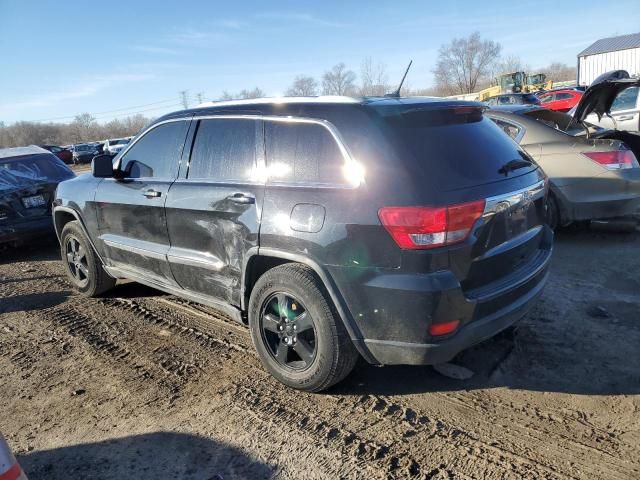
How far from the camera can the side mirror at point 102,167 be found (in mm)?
4562

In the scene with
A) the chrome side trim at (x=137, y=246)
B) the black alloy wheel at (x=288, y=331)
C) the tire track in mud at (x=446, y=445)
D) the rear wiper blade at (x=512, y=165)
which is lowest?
the tire track in mud at (x=446, y=445)

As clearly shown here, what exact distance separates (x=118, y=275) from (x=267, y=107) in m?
2.47

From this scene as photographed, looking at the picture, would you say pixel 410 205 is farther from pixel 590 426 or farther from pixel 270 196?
pixel 590 426

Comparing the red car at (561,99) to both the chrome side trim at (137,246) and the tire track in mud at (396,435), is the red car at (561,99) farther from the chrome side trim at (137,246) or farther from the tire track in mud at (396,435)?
the tire track in mud at (396,435)

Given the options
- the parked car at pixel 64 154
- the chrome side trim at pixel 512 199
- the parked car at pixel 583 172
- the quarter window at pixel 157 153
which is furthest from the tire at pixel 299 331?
the parked car at pixel 64 154

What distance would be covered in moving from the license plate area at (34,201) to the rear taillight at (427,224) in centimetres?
665

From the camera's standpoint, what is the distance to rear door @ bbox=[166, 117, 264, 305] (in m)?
3.39

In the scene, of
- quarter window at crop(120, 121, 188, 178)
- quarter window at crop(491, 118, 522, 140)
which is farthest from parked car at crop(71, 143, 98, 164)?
quarter window at crop(491, 118, 522, 140)

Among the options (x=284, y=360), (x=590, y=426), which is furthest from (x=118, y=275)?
(x=590, y=426)

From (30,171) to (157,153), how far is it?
4.72 meters

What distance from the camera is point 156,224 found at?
13.6 feet

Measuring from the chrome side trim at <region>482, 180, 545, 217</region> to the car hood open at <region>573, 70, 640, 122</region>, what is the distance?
317 centimetres

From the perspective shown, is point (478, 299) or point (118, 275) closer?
point (478, 299)

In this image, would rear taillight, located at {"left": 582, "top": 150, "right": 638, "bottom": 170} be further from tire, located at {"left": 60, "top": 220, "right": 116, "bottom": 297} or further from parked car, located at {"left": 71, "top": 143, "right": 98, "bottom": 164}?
parked car, located at {"left": 71, "top": 143, "right": 98, "bottom": 164}
